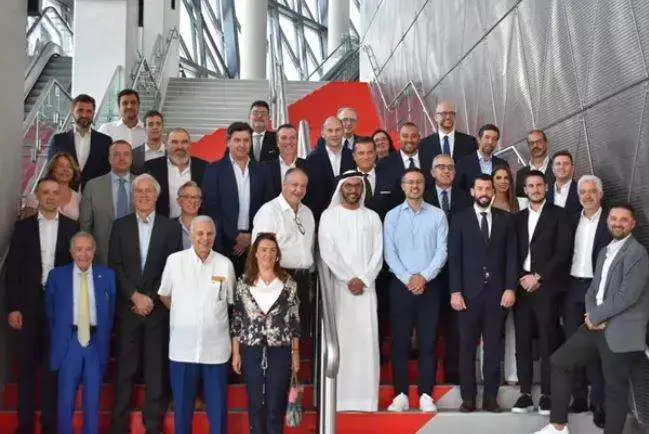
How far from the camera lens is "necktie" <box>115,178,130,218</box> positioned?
20.2 feet

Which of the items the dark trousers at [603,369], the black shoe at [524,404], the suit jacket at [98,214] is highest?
the suit jacket at [98,214]

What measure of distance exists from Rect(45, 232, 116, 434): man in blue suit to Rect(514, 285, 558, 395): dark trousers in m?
2.63

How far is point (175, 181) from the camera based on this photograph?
6.45 m

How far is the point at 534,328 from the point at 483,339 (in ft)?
1.14

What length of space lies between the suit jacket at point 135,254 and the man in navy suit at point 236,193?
451 mm

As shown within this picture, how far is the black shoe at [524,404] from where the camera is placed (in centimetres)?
557

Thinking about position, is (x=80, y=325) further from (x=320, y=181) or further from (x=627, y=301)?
(x=627, y=301)

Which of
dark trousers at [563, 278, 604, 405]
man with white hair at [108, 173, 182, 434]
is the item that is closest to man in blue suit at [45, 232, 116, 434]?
man with white hair at [108, 173, 182, 434]

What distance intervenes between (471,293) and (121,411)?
234 centimetres

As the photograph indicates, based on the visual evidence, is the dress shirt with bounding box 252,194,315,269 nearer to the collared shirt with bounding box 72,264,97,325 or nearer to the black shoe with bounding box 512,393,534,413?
the collared shirt with bounding box 72,264,97,325

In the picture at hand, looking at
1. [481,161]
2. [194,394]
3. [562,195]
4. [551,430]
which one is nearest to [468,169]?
[481,161]

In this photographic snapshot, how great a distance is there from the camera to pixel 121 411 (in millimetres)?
5480

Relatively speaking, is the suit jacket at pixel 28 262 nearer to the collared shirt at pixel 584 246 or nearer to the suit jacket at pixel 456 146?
the suit jacket at pixel 456 146

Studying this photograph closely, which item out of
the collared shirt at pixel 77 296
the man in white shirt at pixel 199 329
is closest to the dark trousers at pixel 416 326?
the man in white shirt at pixel 199 329
